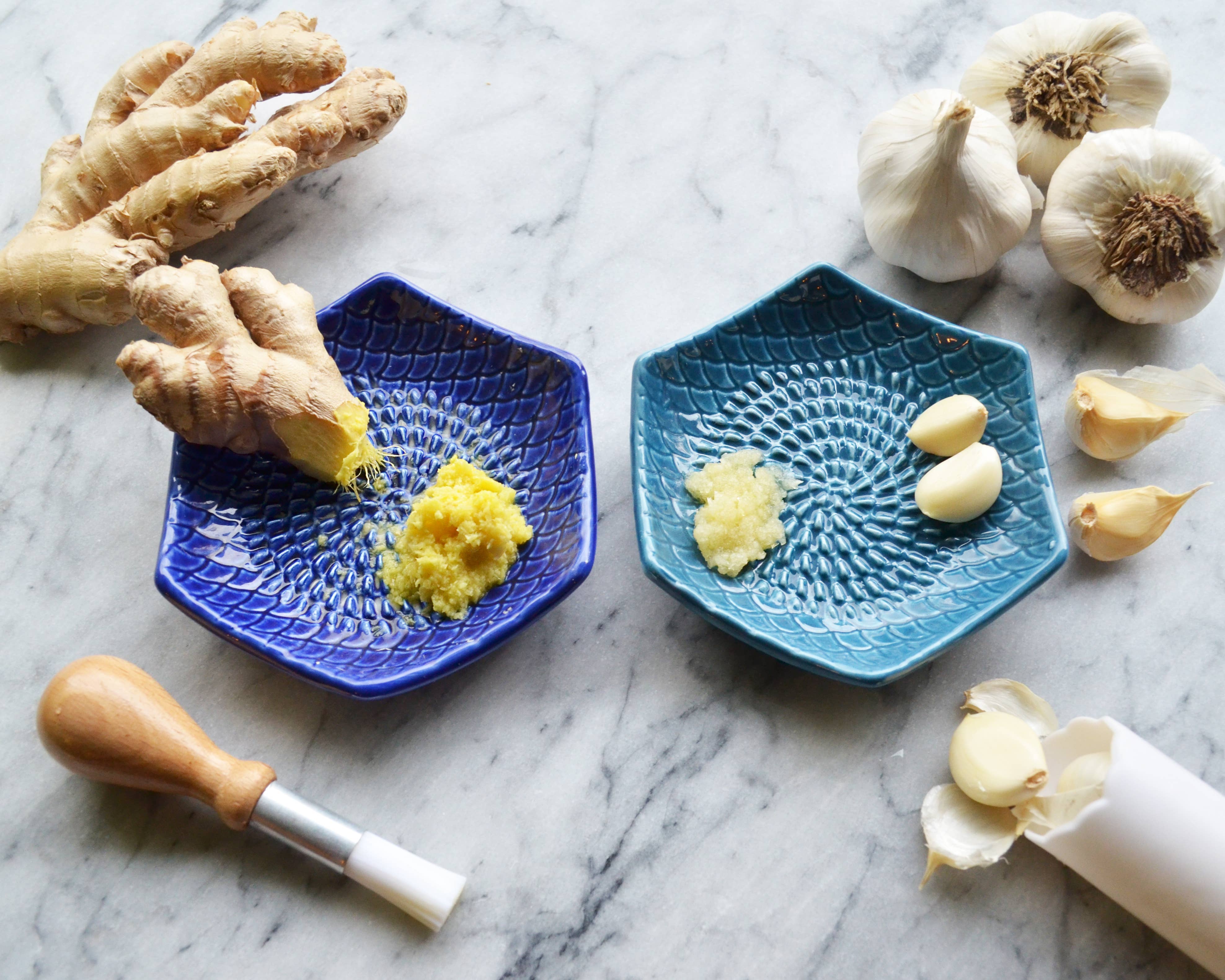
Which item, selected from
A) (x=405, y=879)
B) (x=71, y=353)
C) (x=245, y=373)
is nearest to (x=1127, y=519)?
(x=405, y=879)

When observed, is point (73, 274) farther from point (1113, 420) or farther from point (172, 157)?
point (1113, 420)

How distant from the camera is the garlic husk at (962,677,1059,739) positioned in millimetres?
974

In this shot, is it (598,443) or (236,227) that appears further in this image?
→ (236,227)

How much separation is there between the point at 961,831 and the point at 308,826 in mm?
621

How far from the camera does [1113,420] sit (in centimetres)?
105

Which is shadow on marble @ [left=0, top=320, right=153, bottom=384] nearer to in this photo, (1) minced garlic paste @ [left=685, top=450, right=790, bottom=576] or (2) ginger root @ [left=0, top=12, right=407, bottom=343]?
(2) ginger root @ [left=0, top=12, right=407, bottom=343]

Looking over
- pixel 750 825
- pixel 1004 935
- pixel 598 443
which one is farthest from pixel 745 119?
pixel 1004 935

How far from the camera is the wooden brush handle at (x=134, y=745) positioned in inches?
35.6

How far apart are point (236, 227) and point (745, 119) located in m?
0.67

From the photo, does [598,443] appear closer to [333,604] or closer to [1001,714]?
[333,604]

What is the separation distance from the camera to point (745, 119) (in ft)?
4.16

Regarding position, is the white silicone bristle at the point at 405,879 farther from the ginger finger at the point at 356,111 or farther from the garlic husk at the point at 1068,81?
the garlic husk at the point at 1068,81

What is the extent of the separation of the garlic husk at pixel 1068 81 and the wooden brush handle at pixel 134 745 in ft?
3.57

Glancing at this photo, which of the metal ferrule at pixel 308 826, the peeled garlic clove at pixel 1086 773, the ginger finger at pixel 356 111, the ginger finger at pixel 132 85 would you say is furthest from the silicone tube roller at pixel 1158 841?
the ginger finger at pixel 132 85
